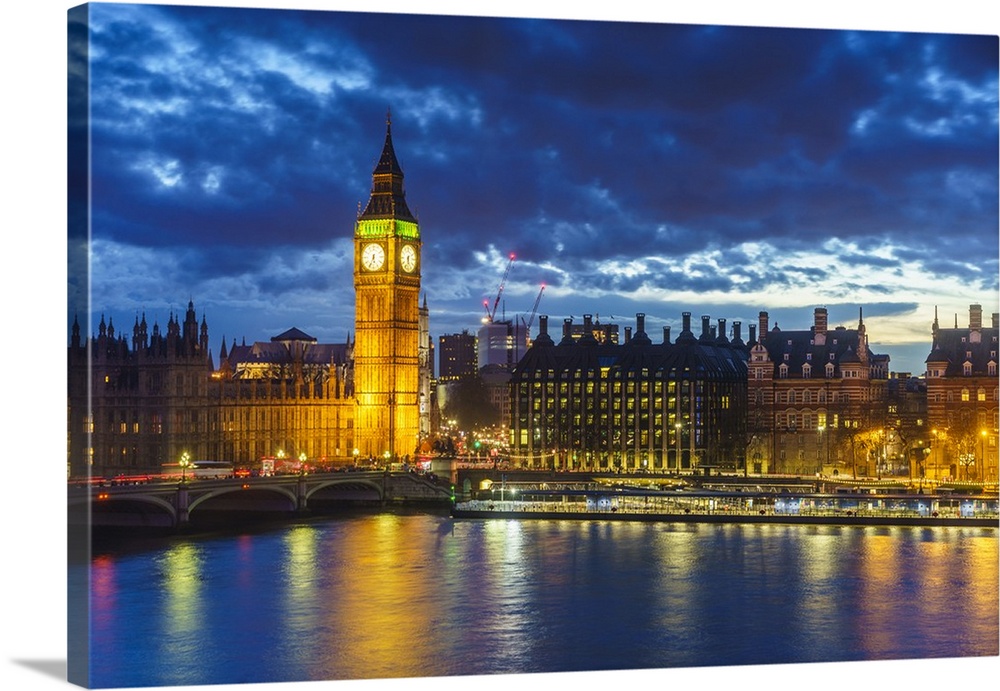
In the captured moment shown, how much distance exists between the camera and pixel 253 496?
50031mm

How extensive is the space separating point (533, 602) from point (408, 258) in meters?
46.0

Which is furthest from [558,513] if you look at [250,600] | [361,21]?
[361,21]

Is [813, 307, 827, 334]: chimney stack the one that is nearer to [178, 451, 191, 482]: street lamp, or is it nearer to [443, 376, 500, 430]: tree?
A: [178, 451, 191, 482]: street lamp

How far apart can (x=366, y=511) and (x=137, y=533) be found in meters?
11.2

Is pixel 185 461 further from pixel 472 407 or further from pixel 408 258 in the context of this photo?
pixel 472 407

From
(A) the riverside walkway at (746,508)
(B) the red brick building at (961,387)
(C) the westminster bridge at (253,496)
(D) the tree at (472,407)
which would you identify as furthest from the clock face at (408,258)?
(D) the tree at (472,407)

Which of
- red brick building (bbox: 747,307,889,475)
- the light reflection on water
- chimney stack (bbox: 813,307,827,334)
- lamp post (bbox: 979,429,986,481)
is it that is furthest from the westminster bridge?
lamp post (bbox: 979,429,986,481)

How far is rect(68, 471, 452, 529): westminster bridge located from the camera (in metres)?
41.0

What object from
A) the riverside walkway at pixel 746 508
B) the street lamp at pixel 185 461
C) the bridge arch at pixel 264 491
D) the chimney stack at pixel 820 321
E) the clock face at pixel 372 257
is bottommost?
the riverside walkway at pixel 746 508

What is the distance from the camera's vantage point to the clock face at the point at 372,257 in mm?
72250

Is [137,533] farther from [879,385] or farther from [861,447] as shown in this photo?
[879,385]

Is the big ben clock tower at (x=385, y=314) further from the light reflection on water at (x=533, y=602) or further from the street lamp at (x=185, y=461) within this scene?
the light reflection on water at (x=533, y=602)

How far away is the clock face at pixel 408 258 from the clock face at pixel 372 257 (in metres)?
0.94

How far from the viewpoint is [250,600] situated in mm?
29156
